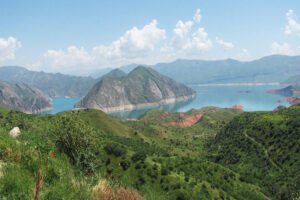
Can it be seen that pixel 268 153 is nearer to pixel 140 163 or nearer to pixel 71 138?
pixel 140 163

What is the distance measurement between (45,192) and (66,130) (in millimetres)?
10229

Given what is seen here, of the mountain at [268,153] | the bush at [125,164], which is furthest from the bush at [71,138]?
the mountain at [268,153]

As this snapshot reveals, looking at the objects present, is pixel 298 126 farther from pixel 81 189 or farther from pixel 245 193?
pixel 81 189

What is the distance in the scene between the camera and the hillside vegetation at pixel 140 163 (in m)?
7.09

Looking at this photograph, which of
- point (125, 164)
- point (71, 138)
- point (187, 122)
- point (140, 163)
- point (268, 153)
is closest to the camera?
point (71, 138)

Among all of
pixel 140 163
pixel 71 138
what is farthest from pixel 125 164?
pixel 71 138

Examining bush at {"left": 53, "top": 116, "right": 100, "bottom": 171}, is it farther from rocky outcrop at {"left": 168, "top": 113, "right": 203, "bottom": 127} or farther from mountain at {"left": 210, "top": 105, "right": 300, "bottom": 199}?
rocky outcrop at {"left": 168, "top": 113, "right": 203, "bottom": 127}

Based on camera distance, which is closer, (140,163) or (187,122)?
(140,163)

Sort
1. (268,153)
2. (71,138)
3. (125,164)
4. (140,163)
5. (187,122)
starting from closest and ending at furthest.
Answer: (71,138) → (125,164) → (140,163) → (268,153) → (187,122)

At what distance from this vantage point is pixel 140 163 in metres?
34.8

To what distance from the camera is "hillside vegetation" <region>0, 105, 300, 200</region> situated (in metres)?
7.09

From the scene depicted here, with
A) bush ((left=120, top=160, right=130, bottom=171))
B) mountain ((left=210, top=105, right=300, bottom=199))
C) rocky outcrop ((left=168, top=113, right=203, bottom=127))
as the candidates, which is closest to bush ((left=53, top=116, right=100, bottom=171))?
bush ((left=120, top=160, right=130, bottom=171))

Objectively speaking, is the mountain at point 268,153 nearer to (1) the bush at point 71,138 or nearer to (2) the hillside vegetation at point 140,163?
(2) the hillside vegetation at point 140,163

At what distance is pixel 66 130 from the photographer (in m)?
15.7
